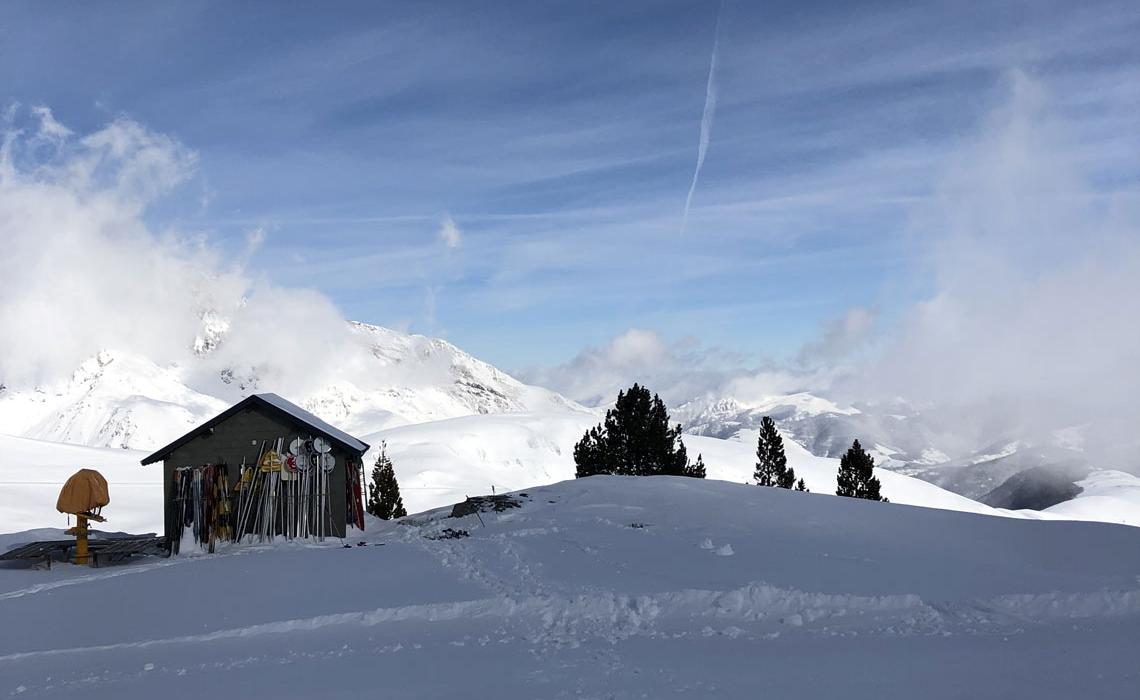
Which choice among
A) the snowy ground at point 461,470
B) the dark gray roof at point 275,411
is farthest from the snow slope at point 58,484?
the dark gray roof at point 275,411

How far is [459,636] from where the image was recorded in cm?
1157

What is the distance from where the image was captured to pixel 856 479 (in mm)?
43375

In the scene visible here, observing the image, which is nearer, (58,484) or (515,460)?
(58,484)

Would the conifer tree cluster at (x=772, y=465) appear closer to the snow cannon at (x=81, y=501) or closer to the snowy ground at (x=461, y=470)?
the snowy ground at (x=461, y=470)

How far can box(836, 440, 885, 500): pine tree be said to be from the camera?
4294 centimetres

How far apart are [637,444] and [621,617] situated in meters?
29.3

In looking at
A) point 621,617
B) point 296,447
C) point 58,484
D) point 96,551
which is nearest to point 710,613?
point 621,617

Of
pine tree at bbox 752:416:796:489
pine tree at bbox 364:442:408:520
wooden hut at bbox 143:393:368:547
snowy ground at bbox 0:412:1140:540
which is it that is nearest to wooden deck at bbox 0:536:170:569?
wooden hut at bbox 143:393:368:547

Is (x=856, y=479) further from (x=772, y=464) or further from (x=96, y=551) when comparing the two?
(x=96, y=551)

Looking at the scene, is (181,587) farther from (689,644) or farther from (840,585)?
(840,585)

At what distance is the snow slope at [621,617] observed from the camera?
9.38 meters

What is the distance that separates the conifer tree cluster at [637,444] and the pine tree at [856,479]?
8.30 metres

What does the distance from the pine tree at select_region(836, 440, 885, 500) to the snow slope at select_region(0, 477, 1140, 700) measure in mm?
22861

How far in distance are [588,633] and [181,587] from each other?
9351 mm
